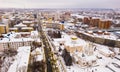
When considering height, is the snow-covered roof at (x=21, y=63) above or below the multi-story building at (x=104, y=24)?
below

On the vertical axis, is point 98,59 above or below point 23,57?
below

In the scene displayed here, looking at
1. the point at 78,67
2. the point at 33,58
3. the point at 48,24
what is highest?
the point at 48,24

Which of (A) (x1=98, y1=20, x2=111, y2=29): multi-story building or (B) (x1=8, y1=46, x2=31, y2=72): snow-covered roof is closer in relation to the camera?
(B) (x1=8, y1=46, x2=31, y2=72): snow-covered roof

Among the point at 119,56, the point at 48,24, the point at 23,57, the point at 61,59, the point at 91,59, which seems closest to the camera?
the point at 23,57

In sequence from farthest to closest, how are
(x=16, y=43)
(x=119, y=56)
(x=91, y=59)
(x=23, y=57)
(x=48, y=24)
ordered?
(x=48, y=24) < (x=16, y=43) < (x=119, y=56) < (x=91, y=59) < (x=23, y=57)

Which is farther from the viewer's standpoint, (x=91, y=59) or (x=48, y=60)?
(x=48, y=60)

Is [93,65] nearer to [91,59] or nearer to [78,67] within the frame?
[91,59]

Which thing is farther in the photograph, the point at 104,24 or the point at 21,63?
the point at 104,24

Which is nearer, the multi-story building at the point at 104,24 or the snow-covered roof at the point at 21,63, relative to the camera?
the snow-covered roof at the point at 21,63

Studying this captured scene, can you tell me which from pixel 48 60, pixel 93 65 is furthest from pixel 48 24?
pixel 93 65

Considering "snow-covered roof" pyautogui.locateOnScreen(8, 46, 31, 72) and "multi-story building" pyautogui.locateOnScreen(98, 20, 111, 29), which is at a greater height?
"multi-story building" pyautogui.locateOnScreen(98, 20, 111, 29)

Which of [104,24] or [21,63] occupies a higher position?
[104,24]
